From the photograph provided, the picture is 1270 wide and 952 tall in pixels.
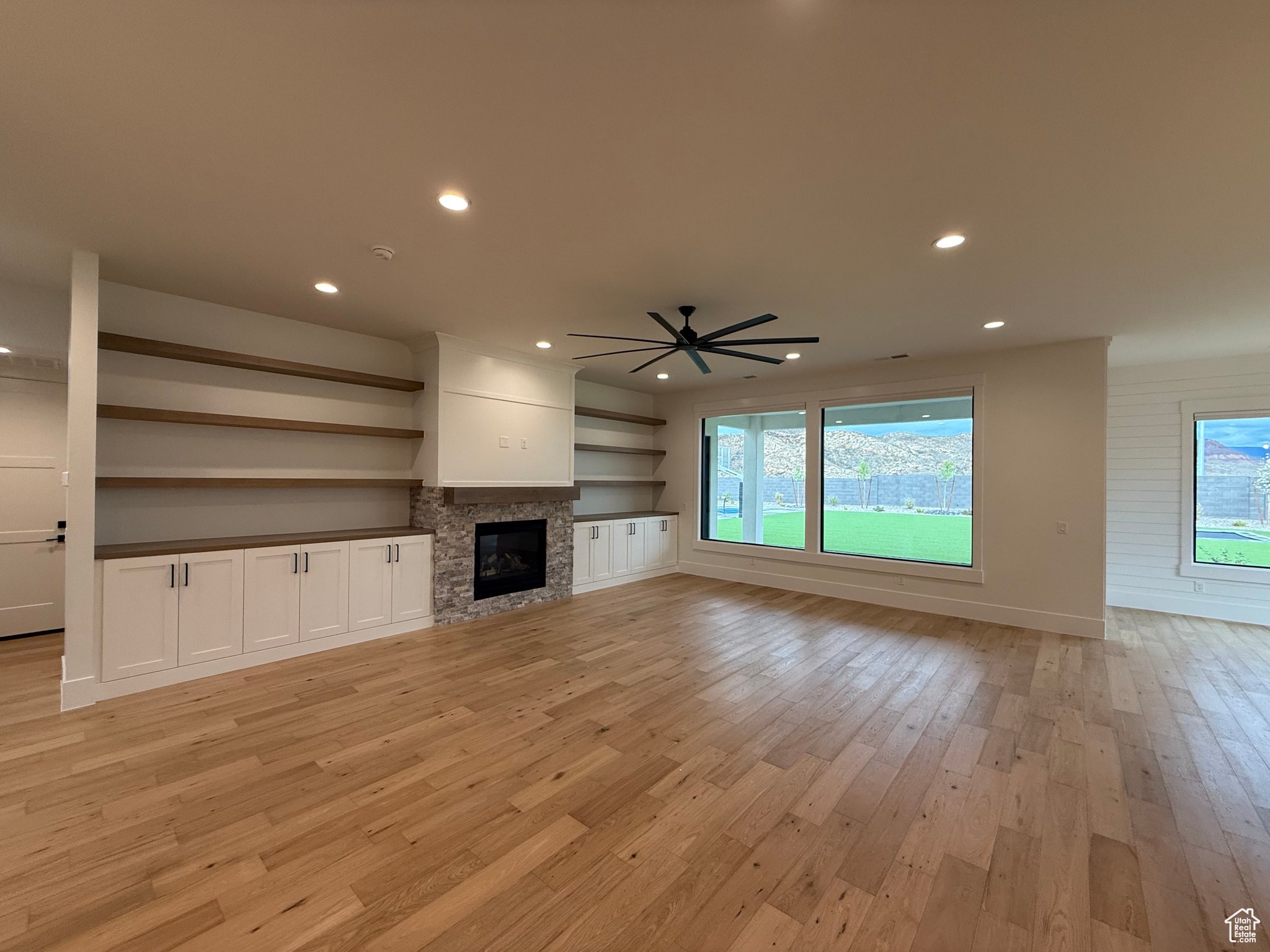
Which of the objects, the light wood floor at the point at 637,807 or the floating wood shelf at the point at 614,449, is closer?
the light wood floor at the point at 637,807

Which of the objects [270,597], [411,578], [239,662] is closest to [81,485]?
[270,597]

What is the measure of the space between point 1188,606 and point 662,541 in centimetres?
624

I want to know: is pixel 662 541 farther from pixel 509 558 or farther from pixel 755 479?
pixel 509 558

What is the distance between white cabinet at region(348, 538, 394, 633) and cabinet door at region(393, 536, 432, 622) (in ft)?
0.18

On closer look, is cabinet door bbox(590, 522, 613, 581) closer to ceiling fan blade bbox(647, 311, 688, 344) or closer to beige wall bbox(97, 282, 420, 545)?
beige wall bbox(97, 282, 420, 545)

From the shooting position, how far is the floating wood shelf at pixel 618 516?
6750 mm

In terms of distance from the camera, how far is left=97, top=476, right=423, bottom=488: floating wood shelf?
3631 millimetres

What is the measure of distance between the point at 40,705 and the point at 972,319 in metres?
7.31

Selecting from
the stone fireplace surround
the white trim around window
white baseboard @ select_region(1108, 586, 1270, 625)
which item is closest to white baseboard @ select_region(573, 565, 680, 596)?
the white trim around window

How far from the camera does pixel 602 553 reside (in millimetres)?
6801

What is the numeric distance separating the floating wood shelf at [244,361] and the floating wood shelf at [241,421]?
0.42 m

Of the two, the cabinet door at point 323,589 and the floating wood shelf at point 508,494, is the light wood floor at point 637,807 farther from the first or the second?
the floating wood shelf at point 508,494

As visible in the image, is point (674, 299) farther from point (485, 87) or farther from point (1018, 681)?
point (1018, 681)

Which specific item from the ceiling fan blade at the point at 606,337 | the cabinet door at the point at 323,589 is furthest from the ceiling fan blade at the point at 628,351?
the cabinet door at the point at 323,589
